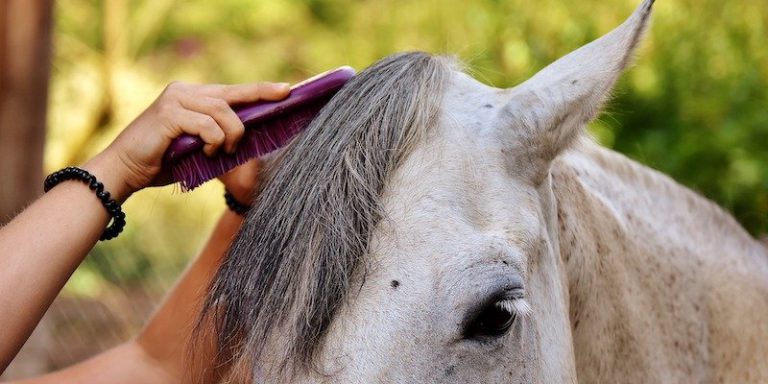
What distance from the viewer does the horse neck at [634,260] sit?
1.86 m

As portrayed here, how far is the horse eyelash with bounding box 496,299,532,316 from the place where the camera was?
1.52 metres

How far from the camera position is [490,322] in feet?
5.01

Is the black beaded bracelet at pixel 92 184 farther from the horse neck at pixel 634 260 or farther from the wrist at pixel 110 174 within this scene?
the horse neck at pixel 634 260

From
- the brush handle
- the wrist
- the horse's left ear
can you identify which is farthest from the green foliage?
the wrist

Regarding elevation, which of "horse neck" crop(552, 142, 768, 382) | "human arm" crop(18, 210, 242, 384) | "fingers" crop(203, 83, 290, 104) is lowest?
"horse neck" crop(552, 142, 768, 382)

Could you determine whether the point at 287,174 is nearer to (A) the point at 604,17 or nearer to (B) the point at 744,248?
(B) the point at 744,248

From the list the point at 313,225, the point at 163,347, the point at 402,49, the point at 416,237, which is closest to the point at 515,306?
the point at 416,237

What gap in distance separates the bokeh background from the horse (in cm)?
20

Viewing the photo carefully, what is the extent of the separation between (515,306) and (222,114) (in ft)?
1.96

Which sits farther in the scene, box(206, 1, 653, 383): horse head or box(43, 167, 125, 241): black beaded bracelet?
box(43, 167, 125, 241): black beaded bracelet

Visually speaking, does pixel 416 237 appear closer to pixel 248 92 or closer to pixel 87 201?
pixel 248 92

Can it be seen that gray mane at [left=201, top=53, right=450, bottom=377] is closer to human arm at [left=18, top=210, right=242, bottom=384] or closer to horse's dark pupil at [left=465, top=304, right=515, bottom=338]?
horse's dark pupil at [left=465, top=304, right=515, bottom=338]

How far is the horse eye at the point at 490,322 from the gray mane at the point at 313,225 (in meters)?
0.20

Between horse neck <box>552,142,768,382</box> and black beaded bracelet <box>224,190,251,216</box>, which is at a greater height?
black beaded bracelet <box>224,190,251,216</box>
